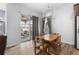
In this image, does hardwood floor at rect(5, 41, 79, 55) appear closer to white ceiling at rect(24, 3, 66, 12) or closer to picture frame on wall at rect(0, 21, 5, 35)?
picture frame on wall at rect(0, 21, 5, 35)

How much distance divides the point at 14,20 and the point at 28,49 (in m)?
0.55

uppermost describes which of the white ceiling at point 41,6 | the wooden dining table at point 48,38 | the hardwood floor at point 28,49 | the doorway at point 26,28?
the white ceiling at point 41,6

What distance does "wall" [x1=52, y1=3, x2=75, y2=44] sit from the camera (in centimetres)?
227

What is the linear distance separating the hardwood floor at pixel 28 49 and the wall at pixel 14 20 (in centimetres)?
9

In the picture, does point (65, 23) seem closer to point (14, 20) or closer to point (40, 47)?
point (40, 47)

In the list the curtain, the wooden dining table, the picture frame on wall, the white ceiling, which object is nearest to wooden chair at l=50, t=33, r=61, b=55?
the wooden dining table

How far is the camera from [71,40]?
2277 mm

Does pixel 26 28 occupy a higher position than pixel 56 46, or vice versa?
pixel 26 28

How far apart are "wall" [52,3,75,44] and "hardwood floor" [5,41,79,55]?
109mm

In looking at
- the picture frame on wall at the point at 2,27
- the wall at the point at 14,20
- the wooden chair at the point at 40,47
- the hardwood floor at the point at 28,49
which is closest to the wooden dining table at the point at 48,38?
the wooden chair at the point at 40,47

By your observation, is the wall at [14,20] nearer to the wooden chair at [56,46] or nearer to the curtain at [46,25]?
the curtain at [46,25]

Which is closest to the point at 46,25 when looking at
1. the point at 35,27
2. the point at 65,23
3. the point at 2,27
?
the point at 35,27

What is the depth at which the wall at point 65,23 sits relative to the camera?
2273 mm

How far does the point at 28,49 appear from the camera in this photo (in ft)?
7.62
